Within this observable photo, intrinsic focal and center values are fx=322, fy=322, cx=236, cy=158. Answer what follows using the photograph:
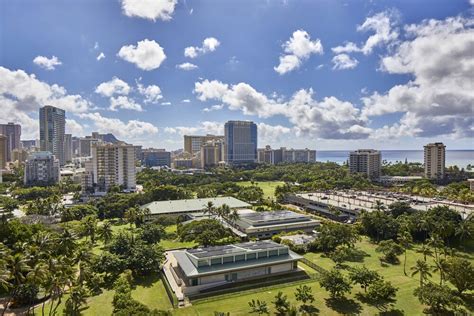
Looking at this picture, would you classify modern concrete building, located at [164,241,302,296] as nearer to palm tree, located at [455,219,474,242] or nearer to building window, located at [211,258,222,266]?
building window, located at [211,258,222,266]

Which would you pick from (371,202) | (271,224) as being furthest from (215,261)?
(371,202)

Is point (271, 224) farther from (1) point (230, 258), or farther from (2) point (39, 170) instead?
(2) point (39, 170)

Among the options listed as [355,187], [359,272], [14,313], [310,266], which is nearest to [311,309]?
[359,272]

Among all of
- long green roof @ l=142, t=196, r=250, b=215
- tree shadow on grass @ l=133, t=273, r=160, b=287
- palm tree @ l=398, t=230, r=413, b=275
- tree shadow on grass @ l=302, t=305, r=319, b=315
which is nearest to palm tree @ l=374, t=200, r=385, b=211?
palm tree @ l=398, t=230, r=413, b=275

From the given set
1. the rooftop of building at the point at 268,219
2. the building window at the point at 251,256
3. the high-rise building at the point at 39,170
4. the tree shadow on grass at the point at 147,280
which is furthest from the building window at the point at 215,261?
the high-rise building at the point at 39,170

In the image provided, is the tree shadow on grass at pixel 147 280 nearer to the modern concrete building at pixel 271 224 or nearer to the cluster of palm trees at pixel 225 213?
the modern concrete building at pixel 271 224

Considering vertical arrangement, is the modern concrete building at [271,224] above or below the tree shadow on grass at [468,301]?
above
